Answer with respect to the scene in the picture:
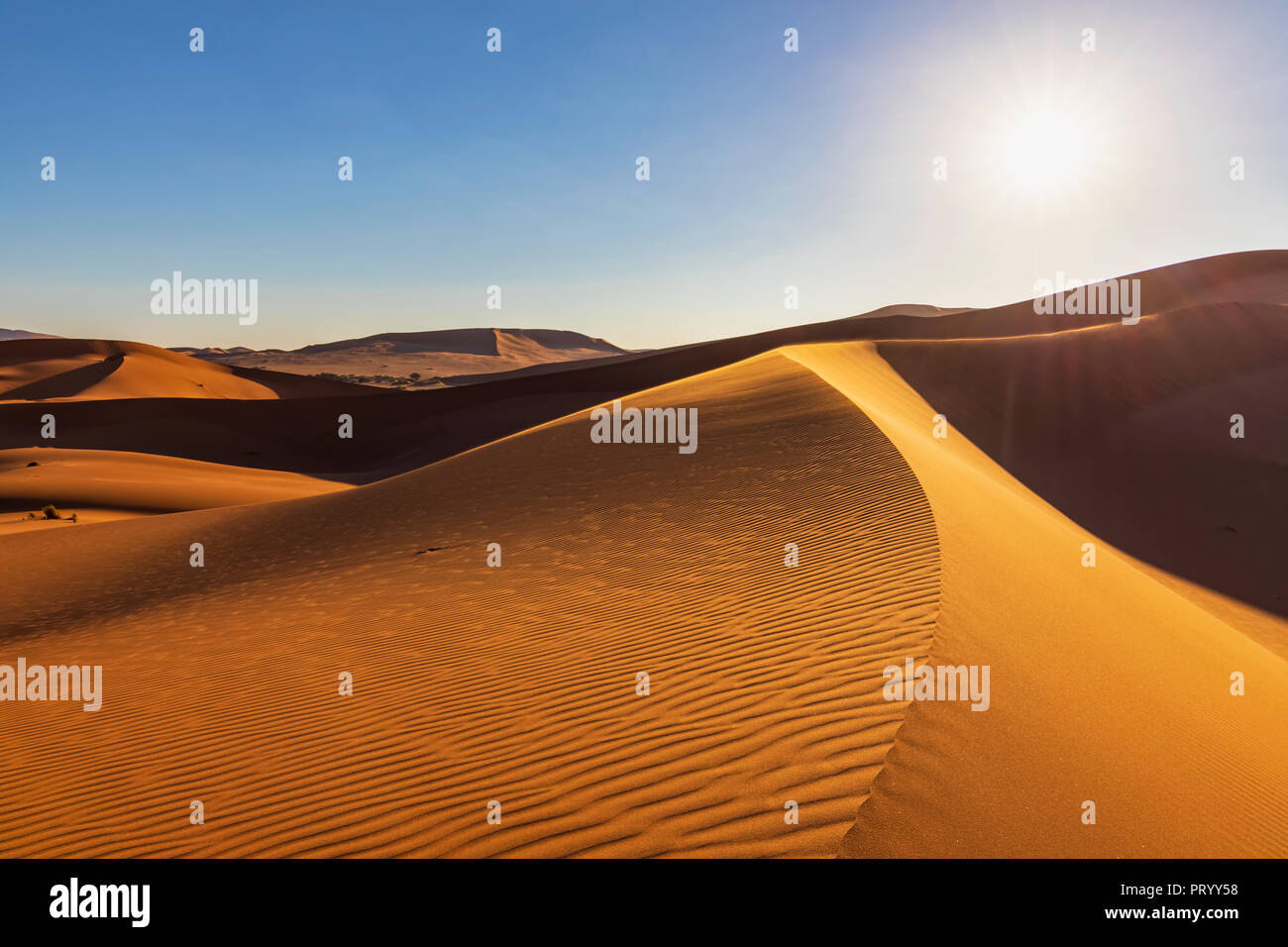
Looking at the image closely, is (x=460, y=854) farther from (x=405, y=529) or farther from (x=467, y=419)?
(x=467, y=419)

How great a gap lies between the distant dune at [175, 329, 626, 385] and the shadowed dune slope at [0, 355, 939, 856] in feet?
251

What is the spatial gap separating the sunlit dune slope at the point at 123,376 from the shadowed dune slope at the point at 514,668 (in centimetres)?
3892

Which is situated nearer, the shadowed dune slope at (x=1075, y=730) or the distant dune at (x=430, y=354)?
the shadowed dune slope at (x=1075, y=730)

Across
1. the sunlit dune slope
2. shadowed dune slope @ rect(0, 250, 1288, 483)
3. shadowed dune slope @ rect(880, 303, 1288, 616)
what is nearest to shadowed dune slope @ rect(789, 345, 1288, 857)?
shadowed dune slope @ rect(880, 303, 1288, 616)

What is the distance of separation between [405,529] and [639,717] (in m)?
7.52

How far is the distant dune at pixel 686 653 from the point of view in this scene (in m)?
3.55

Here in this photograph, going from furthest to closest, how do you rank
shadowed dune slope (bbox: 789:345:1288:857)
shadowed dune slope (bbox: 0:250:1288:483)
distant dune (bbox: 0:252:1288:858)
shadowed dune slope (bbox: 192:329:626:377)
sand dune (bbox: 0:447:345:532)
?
1. shadowed dune slope (bbox: 192:329:626:377)
2. shadowed dune slope (bbox: 0:250:1288:483)
3. sand dune (bbox: 0:447:345:532)
4. distant dune (bbox: 0:252:1288:858)
5. shadowed dune slope (bbox: 789:345:1288:857)

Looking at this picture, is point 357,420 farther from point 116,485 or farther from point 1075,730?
point 1075,730

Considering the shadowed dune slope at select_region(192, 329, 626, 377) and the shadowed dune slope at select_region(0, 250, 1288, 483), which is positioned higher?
the shadowed dune slope at select_region(192, 329, 626, 377)

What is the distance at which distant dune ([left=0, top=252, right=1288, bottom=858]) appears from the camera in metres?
3.55

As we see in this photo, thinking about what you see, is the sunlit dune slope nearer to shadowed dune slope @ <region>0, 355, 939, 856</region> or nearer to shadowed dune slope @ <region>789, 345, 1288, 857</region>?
shadowed dune slope @ <region>0, 355, 939, 856</region>

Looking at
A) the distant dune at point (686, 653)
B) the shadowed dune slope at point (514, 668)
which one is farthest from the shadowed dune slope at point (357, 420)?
the shadowed dune slope at point (514, 668)

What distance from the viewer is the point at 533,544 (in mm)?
9125

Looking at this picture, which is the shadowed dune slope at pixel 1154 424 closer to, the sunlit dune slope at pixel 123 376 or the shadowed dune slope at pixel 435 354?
the sunlit dune slope at pixel 123 376
